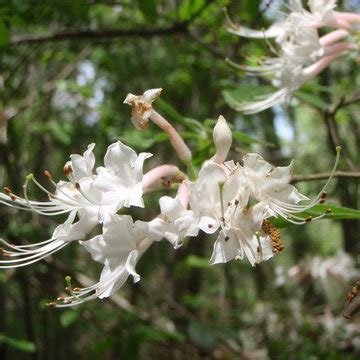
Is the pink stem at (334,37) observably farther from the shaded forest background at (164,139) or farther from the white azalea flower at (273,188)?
the white azalea flower at (273,188)

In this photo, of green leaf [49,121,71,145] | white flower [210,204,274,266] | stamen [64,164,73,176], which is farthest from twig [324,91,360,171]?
green leaf [49,121,71,145]

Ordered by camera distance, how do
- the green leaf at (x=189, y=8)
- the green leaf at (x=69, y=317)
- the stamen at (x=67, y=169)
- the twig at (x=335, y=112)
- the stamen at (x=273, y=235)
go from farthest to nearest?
1. the green leaf at (x=69, y=317)
2. the green leaf at (x=189, y=8)
3. the twig at (x=335, y=112)
4. the stamen at (x=67, y=169)
5. the stamen at (x=273, y=235)

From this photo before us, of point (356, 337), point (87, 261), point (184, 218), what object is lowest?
point (87, 261)

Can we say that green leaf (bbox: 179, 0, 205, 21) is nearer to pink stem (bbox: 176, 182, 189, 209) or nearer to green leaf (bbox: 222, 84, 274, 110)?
green leaf (bbox: 222, 84, 274, 110)

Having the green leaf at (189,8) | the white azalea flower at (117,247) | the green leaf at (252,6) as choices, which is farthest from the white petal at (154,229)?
the green leaf at (189,8)

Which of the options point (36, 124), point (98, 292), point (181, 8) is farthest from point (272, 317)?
point (98, 292)

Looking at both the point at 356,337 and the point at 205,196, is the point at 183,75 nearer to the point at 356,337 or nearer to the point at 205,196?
the point at 356,337
